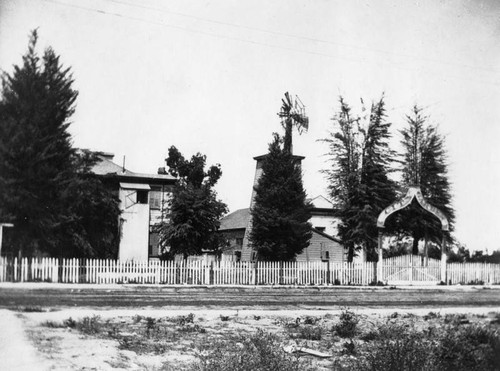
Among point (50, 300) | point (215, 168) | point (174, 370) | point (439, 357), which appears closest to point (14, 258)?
point (50, 300)

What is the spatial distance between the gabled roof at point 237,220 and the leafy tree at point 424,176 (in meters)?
15.3

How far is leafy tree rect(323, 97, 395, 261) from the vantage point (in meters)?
33.5

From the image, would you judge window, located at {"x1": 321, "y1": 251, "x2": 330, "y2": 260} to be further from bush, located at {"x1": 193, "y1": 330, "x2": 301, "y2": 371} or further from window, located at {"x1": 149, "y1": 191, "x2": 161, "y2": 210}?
bush, located at {"x1": 193, "y1": 330, "x2": 301, "y2": 371}

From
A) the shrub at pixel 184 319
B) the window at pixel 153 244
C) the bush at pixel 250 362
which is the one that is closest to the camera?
the bush at pixel 250 362

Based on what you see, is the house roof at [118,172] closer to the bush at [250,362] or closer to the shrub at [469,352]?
the shrub at [469,352]

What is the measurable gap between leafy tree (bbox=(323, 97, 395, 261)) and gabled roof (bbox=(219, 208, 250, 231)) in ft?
47.3

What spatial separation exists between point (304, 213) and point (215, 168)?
25641mm

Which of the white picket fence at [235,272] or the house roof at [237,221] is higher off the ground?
the house roof at [237,221]

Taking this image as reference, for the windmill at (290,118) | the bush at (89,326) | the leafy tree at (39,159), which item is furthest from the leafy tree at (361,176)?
the bush at (89,326)

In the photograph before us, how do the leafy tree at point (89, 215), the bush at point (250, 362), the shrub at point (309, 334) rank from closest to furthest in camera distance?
the bush at point (250, 362) < the shrub at point (309, 334) < the leafy tree at point (89, 215)

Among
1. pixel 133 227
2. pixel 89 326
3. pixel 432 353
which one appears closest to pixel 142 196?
pixel 133 227

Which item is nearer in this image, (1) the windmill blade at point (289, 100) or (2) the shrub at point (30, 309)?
(2) the shrub at point (30, 309)

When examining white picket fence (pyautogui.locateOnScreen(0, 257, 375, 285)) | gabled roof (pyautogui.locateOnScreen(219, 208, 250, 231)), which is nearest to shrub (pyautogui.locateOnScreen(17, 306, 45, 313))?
white picket fence (pyautogui.locateOnScreen(0, 257, 375, 285))

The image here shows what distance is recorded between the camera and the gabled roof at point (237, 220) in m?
48.3
